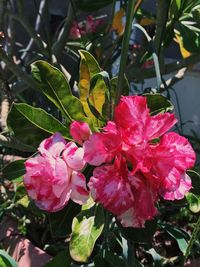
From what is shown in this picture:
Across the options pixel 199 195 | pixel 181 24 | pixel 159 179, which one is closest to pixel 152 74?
pixel 181 24

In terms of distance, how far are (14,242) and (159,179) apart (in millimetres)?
802

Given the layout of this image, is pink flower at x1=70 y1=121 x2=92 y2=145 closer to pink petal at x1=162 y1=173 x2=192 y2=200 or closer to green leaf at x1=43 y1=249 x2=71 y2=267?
pink petal at x1=162 y1=173 x2=192 y2=200

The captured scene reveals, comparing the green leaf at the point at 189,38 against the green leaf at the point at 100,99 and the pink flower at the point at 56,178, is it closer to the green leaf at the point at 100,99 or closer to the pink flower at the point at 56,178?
the green leaf at the point at 100,99

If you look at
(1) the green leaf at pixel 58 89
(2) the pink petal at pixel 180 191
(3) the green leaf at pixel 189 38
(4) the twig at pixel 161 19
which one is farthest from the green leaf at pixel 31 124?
(3) the green leaf at pixel 189 38

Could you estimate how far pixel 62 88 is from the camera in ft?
2.89

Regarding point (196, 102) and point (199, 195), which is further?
point (196, 102)

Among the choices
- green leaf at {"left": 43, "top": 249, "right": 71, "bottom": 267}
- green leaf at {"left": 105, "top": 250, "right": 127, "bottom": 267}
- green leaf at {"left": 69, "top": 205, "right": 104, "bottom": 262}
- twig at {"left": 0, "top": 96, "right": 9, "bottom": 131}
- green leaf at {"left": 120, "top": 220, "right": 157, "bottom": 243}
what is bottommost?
twig at {"left": 0, "top": 96, "right": 9, "bottom": 131}

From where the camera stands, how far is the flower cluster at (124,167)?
27.5 inches

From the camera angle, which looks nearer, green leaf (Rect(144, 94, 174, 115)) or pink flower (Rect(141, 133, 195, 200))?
pink flower (Rect(141, 133, 195, 200))

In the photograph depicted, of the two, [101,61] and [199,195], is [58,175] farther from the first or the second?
[101,61]

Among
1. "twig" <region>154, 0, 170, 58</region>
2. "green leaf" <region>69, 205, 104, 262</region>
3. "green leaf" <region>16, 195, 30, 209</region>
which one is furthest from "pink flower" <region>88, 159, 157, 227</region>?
"twig" <region>154, 0, 170, 58</region>

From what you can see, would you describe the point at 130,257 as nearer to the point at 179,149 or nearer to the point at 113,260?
the point at 113,260

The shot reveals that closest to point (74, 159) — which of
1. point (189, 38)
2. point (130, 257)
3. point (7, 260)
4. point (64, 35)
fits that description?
point (130, 257)

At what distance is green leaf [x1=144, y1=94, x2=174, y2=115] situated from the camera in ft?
2.87
